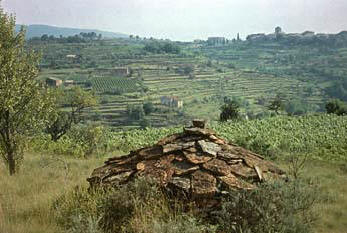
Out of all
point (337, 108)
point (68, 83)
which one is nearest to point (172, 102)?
point (68, 83)

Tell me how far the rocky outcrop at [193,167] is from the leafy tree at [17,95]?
3.94m

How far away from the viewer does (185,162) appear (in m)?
7.33

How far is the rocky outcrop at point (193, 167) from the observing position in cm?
682

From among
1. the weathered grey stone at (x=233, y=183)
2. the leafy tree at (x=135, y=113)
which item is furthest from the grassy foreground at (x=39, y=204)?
the leafy tree at (x=135, y=113)

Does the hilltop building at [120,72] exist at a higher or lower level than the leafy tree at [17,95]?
lower

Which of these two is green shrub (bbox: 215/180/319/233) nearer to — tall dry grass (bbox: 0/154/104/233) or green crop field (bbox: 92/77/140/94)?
tall dry grass (bbox: 0/154/104/233)

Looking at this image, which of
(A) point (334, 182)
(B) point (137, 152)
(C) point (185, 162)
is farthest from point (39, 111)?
(A) point (334, 182)

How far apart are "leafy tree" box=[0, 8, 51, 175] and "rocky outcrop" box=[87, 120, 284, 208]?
155 inches

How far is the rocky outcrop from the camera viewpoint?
268 inches

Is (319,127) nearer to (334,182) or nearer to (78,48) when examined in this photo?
(334,182)

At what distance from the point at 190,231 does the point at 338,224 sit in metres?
4.59

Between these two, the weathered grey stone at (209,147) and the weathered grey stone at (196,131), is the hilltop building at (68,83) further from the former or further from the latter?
the weathered grey stone at (209,147)

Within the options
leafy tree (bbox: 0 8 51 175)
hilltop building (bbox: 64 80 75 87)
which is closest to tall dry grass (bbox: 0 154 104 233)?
leafy tree (bbox: 0 8 51 175)

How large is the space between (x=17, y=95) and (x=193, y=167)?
5.92m
